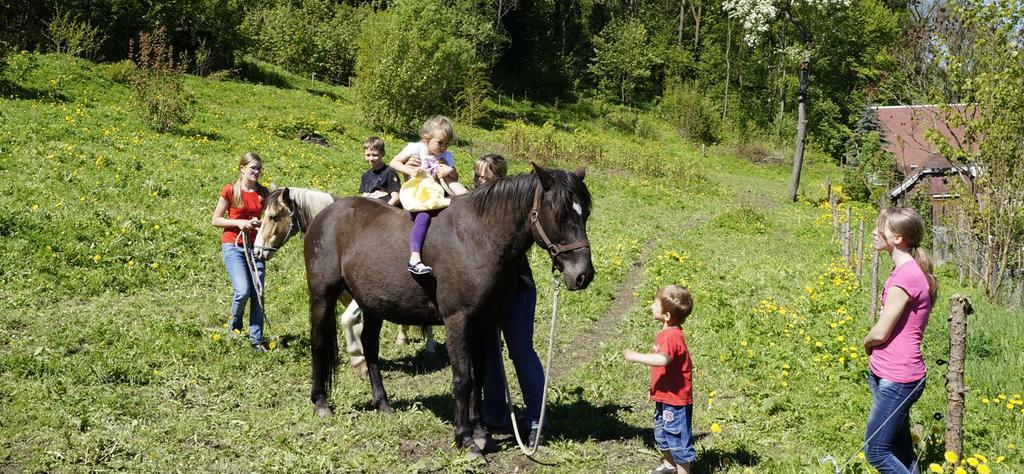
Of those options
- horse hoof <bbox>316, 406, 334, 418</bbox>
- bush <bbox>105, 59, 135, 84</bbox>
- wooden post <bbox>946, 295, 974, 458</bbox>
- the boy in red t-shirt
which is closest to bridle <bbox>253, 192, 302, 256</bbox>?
horse hoof <bbox>316, 406, 334, 418</bbox>

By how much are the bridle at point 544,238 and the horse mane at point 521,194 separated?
0.28 ft

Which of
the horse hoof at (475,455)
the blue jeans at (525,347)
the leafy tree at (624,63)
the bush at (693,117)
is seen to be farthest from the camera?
the leafy tree at (624,63)

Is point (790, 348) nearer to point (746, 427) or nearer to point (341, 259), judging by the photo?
point (746, 427)

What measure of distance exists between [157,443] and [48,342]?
2692 mm

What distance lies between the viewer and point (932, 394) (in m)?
5.88

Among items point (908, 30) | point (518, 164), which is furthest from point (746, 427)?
point (518, 164)

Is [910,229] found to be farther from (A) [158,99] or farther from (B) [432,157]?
(A) [158,99]

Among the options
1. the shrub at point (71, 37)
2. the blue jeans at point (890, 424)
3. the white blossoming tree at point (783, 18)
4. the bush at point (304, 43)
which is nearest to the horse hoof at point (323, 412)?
the blue jeans at point (890, 424)

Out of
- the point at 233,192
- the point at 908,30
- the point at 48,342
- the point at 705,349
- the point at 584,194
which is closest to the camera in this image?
the point at 584,194

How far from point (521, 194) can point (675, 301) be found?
4.31ft

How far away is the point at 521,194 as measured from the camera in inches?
193

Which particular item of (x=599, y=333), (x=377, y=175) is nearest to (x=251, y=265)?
(x=377, y=175)

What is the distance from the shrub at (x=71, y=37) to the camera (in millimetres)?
23891

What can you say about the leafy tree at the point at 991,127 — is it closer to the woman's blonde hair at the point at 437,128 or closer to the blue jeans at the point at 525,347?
the blue jeans at the point at 525,347
